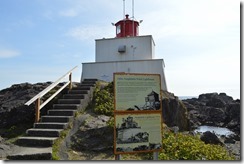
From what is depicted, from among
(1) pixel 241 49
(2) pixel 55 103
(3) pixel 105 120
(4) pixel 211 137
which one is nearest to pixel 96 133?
(3) pixel 105 120

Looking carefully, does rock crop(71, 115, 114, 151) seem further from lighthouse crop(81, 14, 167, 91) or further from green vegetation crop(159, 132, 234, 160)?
lighthouse crop(81, 14, 167, 91)

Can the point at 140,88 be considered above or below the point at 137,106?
above

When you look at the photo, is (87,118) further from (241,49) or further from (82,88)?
(241,49)

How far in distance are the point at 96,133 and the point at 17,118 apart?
110 inches

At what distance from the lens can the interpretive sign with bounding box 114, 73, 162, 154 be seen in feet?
14.4

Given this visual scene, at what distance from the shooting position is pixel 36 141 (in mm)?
6062

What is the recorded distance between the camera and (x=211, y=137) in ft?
30.9

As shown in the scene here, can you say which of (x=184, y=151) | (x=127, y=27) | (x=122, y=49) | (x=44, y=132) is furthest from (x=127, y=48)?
(x=184, y=151)

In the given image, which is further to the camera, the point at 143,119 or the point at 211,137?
the point at 211,137

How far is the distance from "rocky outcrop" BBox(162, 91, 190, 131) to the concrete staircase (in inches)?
158

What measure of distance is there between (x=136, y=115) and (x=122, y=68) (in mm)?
9432

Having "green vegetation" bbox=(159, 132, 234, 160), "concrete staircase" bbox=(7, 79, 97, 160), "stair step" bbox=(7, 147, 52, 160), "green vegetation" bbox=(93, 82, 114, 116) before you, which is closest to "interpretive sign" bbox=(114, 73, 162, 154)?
"green vegetation" bbox=(159, 132, 234, 160)

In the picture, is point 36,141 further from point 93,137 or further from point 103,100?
point 103,100

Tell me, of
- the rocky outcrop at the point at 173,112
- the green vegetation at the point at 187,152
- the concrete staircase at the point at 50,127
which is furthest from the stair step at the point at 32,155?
the rocky outcrop at the point at 173,112
